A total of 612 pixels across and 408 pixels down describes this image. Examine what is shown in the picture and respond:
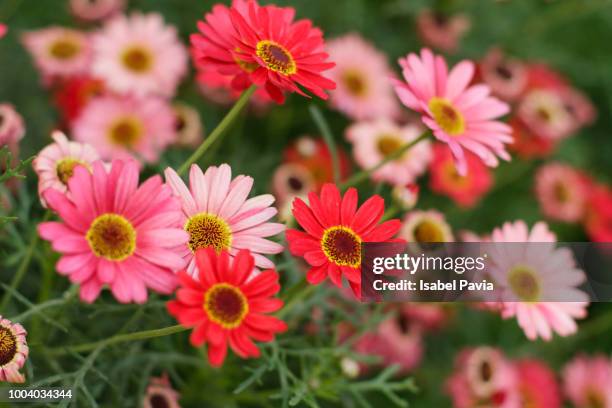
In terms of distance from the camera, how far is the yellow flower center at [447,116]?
3.41ft

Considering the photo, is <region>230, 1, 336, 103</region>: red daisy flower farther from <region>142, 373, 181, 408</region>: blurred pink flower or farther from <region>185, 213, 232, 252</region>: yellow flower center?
<region>142, 373, 181, 408</region>: blurred pink flower

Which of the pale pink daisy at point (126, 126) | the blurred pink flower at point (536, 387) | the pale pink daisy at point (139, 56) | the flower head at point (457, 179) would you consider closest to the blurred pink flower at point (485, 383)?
the blurred pink flower at point (536, 387)

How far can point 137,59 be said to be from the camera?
1739 mm

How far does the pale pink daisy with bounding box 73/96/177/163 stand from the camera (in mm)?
1582

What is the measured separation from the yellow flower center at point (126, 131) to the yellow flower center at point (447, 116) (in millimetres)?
829

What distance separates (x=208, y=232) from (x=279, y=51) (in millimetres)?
291

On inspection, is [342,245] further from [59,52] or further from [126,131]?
[59,52]

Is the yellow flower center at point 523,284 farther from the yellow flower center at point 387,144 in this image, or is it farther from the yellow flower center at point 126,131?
the yellow flower center at point 126,131

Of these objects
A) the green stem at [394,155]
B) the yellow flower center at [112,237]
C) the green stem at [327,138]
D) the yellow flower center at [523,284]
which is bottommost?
the yellow flower center at [112,237]

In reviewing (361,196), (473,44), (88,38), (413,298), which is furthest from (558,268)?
(88,38)

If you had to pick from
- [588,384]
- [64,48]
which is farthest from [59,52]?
[588,384]

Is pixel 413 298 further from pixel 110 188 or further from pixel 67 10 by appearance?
pixel 67 10

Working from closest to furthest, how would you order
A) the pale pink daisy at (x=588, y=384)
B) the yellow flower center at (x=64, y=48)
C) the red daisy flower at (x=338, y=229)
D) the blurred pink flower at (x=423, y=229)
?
the red daisy flower at (x=338, y=229) < the blurred pink flower at (x=423, y=229) < the yellow flower center at (x=64, y=48) < the pale pink daisy at (x=588, y=384)

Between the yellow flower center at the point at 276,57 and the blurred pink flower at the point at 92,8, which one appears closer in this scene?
the yellow flower center at the point at 276,57
